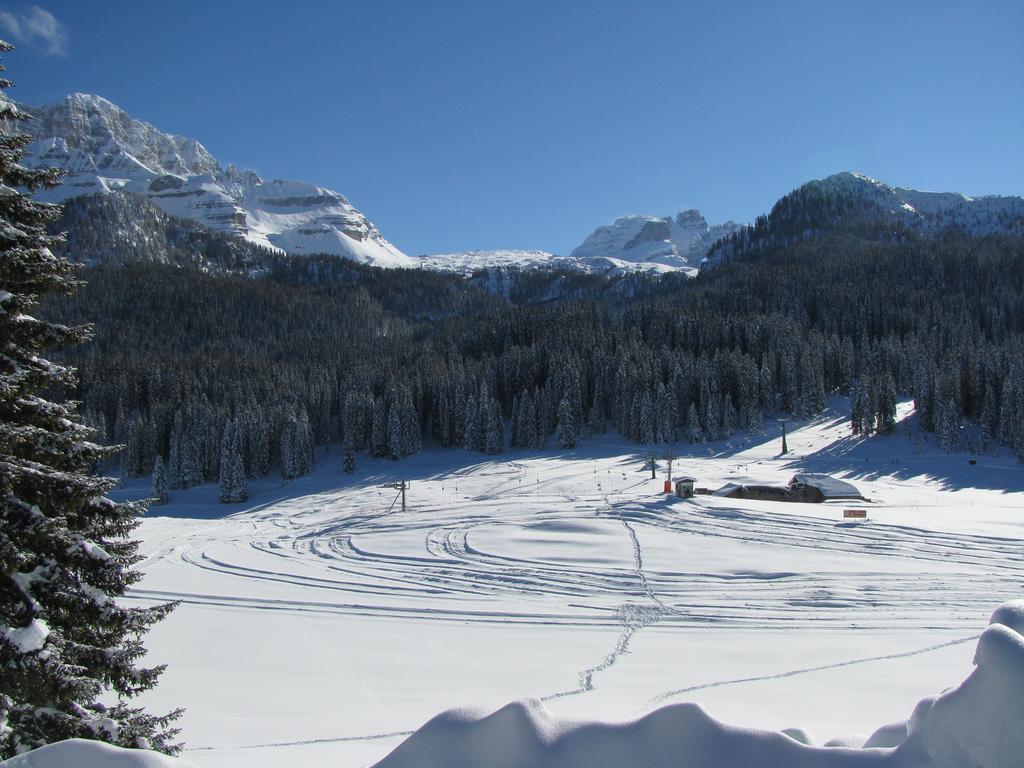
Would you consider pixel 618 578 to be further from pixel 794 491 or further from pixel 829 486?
pixel 829 486

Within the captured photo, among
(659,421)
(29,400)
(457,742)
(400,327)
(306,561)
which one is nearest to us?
(457,742)

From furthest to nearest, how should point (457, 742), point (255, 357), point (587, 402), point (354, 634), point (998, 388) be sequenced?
point (255, 357), point (587, 402), point (998, 388), point (354, 634), point (457, 742)

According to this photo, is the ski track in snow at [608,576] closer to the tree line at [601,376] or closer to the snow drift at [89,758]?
the snow drift at [89,758]

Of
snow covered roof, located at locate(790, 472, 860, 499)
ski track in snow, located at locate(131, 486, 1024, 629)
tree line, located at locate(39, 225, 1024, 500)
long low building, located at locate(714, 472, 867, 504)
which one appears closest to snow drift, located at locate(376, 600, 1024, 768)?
ski track in snow, located at locate(131, 486, 1024, 629)

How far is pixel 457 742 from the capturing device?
13.9ft

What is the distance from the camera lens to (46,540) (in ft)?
22.1

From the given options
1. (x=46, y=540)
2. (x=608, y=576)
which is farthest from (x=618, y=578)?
(x=46, y=540)

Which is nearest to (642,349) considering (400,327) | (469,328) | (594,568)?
(469,328)

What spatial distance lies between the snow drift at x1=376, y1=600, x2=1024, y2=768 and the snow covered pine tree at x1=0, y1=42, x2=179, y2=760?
433 centimetres

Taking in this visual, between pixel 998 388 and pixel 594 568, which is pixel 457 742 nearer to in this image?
pixel 594 568

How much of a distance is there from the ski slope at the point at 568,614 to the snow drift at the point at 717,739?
0.94ft

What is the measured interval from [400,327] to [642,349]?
117 meters

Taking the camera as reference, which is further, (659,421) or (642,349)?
(642,349)

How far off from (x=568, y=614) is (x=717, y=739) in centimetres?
1488
